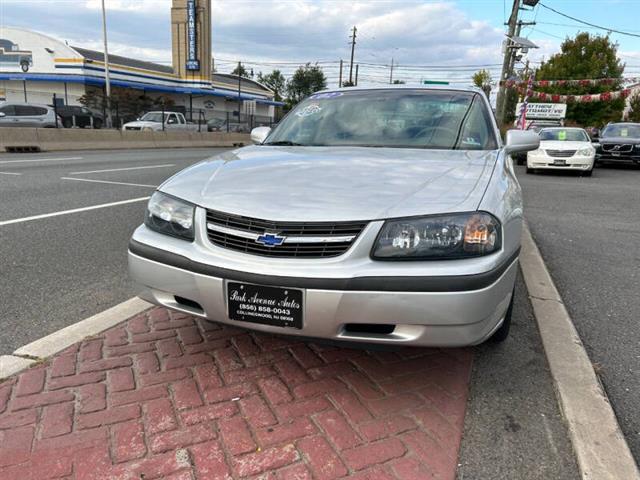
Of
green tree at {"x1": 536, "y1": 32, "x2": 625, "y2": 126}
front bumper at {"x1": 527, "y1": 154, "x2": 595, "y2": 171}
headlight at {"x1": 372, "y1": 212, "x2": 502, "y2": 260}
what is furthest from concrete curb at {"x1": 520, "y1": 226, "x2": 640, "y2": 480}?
green tree at {"x1": 536, "y1": 32, "x2": 625, "y2": 126}

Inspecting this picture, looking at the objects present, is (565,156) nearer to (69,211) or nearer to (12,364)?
(69,211)

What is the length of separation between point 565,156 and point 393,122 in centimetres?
1235

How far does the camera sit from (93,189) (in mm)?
8484

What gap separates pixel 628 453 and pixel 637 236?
5.26 m

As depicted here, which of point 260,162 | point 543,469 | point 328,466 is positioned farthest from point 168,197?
point 543,469

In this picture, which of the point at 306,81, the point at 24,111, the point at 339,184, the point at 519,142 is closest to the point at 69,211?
the point at 339,184

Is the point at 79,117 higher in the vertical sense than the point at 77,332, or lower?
higher

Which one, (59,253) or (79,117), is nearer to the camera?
(59,253)

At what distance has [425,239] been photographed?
2.14 meters

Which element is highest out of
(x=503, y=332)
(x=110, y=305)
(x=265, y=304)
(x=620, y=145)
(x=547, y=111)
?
(x=547, y=111)

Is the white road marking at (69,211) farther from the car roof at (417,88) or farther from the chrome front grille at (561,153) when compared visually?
the chrome front grille at (561,153)

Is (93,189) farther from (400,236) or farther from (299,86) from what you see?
(299,86)

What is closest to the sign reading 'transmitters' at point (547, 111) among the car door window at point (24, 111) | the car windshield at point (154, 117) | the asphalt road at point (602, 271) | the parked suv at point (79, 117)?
the car windshield at point (154, 117)

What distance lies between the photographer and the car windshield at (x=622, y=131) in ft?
55.3
